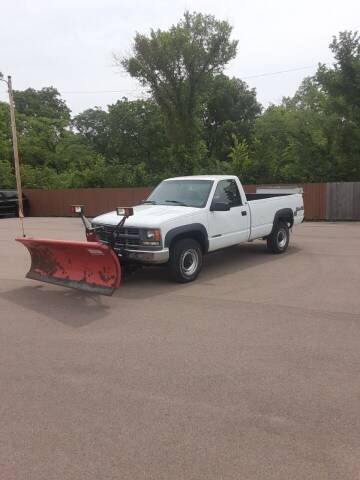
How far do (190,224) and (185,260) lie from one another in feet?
2.19

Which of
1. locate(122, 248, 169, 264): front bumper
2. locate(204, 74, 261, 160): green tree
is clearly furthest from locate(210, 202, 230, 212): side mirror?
locate(204, 74, 261, 160): green tree

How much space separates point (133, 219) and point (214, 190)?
188cm

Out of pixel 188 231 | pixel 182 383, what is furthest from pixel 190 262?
pixel 182 383

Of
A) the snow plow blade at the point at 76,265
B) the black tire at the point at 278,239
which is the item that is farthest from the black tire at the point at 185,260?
the black tire at the point at 278,239

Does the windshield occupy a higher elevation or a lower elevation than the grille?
higher

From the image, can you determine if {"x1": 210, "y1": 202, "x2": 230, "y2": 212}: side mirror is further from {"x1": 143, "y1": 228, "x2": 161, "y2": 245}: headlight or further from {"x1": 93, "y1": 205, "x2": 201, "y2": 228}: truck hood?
{"x1": 143, "y1": 228, "x2": 161, "y2": 245}: headlight

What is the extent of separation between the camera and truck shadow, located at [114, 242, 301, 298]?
25.4ft

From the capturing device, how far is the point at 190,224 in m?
8.15

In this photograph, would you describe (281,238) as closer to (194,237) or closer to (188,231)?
(194,237)

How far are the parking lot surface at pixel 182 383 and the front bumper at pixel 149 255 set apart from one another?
1.68ft

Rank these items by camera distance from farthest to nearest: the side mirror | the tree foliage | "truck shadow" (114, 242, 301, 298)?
the tree foliage < the side mirror < "truck shadow" (114, 242, 301, 298)

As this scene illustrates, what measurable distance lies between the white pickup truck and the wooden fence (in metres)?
12.1

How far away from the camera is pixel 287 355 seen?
185 inches

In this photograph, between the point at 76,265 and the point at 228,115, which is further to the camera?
the point at 228,115
